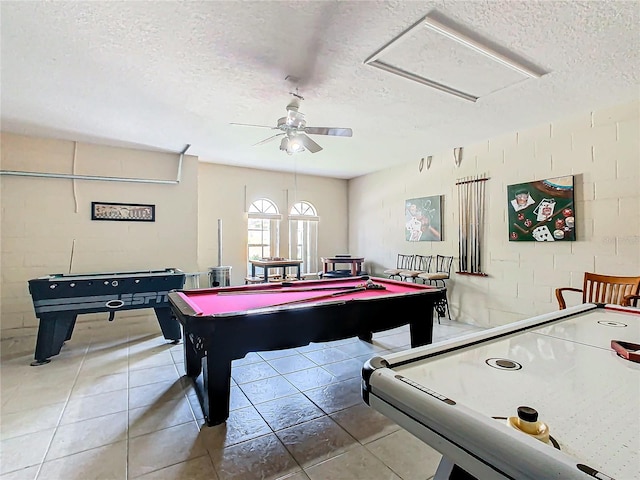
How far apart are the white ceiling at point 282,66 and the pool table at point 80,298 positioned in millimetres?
1749

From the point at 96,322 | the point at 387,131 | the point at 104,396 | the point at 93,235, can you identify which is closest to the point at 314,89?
the point at 387,131

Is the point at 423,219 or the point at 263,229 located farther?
Answer: the point at 263,229

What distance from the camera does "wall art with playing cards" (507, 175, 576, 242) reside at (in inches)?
141

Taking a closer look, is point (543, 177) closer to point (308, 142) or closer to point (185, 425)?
point (308, 142)

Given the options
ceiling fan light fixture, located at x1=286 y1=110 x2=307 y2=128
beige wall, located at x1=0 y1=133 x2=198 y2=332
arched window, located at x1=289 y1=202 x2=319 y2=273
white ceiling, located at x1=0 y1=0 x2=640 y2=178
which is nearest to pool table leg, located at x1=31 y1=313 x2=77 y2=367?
beige wall, located at x1=0 y1=133 x2=198 y2=332

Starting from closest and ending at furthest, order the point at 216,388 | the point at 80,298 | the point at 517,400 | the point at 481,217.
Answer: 1. the point at 517,400
2. the point at 216,388
3. the point at 80,298
4. the point at 481,217

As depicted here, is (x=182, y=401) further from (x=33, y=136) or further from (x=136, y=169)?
(x=33, y=136)

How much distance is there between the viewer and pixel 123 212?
449 cm

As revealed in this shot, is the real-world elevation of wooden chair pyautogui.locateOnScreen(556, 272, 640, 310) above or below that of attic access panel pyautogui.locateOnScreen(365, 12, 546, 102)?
below

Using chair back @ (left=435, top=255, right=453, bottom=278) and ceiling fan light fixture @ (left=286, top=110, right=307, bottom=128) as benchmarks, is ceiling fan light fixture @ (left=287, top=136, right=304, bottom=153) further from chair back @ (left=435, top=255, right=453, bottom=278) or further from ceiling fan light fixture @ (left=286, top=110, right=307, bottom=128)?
chair back @ (left=435, top=255, right=453, bottom=278)

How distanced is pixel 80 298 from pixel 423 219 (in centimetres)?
473

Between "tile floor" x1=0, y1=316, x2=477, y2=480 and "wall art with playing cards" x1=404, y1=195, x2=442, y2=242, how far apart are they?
2686mm

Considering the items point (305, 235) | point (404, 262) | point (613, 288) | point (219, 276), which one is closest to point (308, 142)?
point (219, 276)

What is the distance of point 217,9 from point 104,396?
2816 mm
